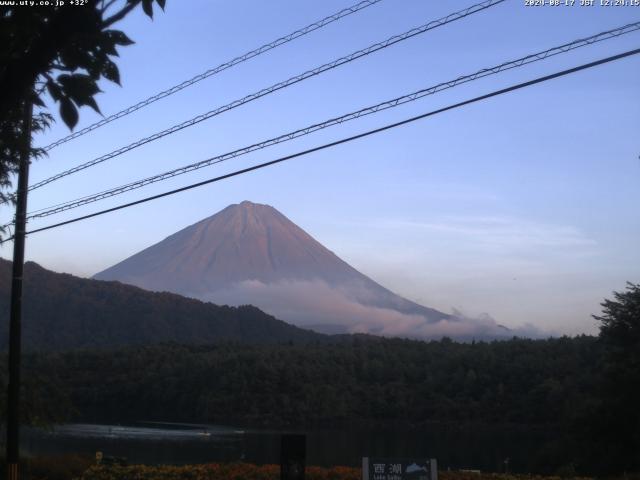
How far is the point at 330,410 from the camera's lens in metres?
50.8

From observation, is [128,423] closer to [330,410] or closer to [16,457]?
[330,410]

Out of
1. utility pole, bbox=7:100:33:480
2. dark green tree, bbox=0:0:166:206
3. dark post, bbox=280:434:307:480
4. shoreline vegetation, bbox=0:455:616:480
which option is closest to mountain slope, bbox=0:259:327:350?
shoreline vegetation, bbox=0:455:616:480

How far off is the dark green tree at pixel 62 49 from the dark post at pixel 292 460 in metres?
8.34

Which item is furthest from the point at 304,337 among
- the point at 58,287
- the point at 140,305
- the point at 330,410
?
the point at 330,410

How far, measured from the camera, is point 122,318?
107 metres

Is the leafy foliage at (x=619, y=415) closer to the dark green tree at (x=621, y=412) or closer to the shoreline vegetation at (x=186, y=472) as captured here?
the dark green tree at (x=621, y=412)

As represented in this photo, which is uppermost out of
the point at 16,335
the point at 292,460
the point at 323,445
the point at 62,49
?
the point at 62,49

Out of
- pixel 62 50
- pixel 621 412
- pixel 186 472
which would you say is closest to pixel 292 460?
pixel 186 472

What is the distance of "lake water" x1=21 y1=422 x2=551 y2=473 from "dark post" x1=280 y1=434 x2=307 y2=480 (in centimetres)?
1202

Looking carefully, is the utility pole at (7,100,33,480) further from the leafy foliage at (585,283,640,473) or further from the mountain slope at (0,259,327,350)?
the mountain slope at (0,259,327,350)

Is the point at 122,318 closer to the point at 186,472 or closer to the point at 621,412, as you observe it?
the point at 621,412

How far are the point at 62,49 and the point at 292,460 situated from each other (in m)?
8.73

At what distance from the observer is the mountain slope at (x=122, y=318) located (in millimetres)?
99812

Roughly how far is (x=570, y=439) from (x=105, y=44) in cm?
2858
